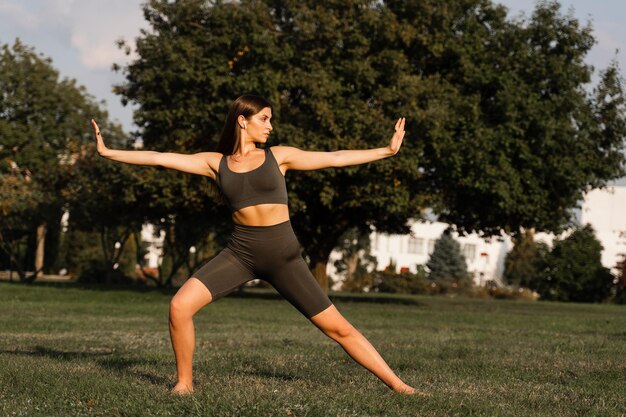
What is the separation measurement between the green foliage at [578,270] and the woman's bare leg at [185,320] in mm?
47970

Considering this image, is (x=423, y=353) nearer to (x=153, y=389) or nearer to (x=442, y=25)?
(x=153, y=389)

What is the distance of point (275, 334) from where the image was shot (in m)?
16.5

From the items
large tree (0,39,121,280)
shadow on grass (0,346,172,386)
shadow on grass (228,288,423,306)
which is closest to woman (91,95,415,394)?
shadow on grass (0,346,172,386)

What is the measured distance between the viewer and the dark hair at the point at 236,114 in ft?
24.2

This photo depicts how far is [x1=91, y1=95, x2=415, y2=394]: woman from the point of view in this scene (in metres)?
7.18

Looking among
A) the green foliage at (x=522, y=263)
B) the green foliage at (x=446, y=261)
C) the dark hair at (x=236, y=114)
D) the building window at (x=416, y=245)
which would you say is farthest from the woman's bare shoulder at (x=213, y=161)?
the building window at (x=416, y=245)

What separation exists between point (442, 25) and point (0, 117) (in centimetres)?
2221

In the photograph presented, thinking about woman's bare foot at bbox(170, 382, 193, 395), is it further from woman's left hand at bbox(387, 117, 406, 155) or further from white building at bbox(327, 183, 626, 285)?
white building at bbox(327, 183, 626, 285)

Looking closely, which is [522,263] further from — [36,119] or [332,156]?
[332,156]

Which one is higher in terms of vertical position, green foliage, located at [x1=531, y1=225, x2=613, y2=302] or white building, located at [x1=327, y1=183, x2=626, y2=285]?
white building, located at [x1=327, y1=183, x2=626, y2=285]

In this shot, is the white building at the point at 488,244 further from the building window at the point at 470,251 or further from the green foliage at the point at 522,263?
the green foliage at the point at 522,263

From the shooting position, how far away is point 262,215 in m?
7.16

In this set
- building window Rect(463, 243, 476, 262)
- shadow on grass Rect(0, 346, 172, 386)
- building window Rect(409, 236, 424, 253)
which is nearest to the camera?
shadow on grass Rect(0, 346, 172, 386)

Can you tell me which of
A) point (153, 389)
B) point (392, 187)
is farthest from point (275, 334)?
point (392, 187)
